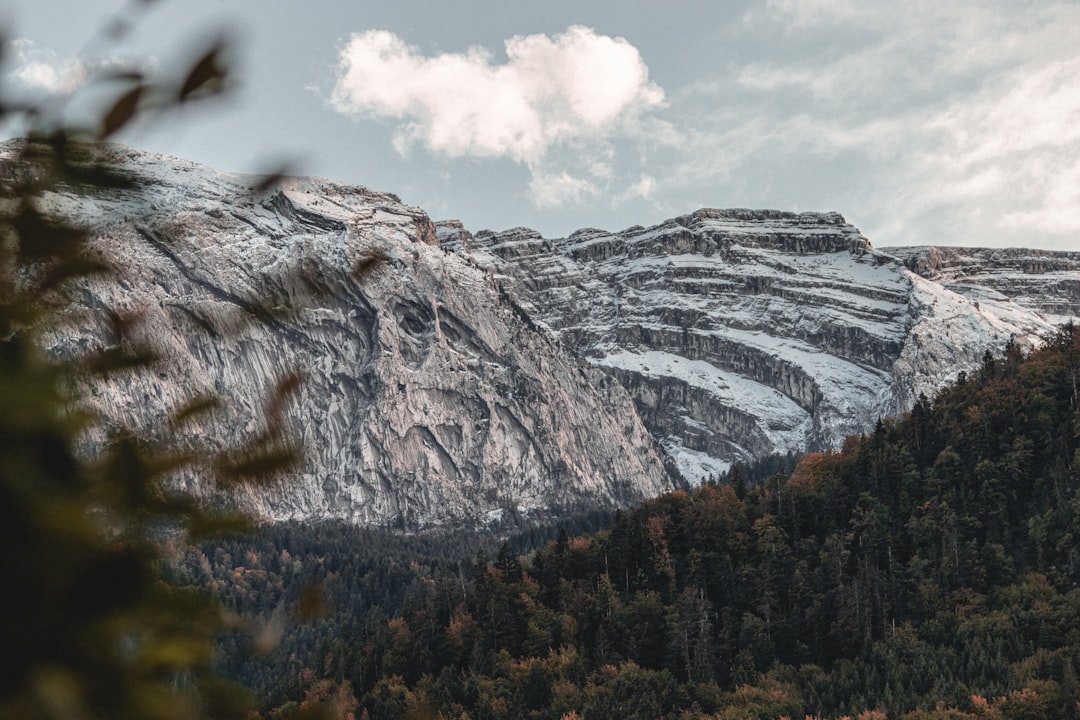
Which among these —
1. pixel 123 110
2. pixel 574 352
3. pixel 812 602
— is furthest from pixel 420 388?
pixel 123 110

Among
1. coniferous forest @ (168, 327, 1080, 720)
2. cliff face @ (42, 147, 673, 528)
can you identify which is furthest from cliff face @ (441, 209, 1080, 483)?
coniferous forest @ (168, 327, 1080, 720)

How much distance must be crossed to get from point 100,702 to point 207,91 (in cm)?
103

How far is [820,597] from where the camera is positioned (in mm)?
51188

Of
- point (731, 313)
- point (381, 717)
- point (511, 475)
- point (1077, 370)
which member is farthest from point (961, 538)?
point (731, 313)

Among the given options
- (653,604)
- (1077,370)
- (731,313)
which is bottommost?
(653,604)

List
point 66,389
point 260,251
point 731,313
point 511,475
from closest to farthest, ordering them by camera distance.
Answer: point 66,389 < point 260,251 < point 511,475 < point 731,313

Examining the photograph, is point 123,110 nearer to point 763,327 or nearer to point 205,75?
point 205,75

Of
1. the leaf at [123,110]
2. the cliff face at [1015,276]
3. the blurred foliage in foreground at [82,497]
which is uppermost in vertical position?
the cliff face at [1015,276]

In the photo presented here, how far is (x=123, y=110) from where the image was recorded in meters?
1.72

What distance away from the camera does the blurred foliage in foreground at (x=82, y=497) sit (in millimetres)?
1368

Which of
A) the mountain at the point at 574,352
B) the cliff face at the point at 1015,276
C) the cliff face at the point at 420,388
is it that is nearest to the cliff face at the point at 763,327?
the mountain at the point at 574,352

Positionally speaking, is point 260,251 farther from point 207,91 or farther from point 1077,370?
point 207,91

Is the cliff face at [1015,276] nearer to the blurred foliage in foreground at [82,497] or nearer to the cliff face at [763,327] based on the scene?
the cliff face at [763,327]

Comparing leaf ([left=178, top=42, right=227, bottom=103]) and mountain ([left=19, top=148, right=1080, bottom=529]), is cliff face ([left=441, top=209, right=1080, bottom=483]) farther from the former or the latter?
leaf ([left=178, top=42, right=227, bottom=103])
